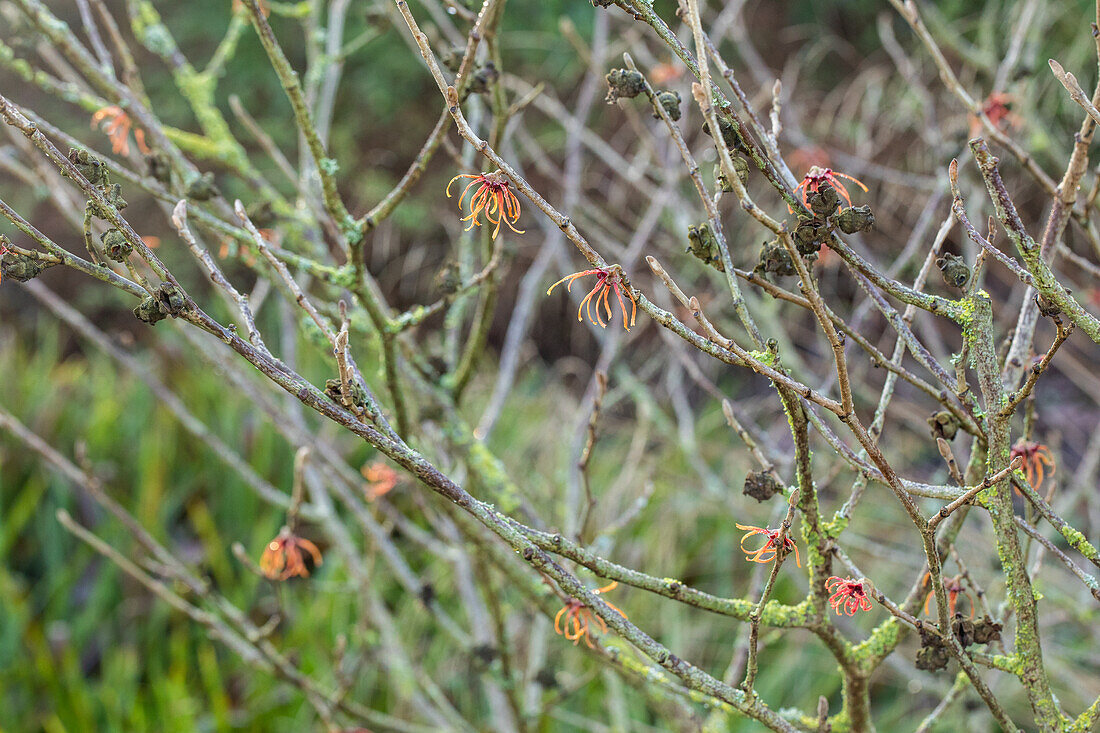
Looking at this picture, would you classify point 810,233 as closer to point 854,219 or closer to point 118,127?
point 854,219

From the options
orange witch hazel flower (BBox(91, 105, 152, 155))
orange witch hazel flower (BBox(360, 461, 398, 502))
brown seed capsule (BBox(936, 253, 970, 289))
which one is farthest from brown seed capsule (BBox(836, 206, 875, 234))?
orange witch hazel flower (BBox(91, 105, 152, 155))

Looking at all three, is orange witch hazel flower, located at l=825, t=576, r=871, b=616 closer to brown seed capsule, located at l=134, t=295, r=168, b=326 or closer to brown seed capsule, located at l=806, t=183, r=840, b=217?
brown seed capsule, located at l=806, t=183, r=840, b=217

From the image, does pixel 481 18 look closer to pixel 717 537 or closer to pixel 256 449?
pixel 717 537

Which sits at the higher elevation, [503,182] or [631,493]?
[631,493]

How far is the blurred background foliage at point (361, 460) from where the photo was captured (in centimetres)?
234

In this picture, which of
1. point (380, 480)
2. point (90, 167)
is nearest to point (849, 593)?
point (90, 167)

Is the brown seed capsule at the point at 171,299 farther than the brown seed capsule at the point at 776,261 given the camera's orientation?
No

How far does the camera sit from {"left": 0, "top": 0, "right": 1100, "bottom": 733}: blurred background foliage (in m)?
2.34

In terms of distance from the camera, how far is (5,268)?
0.66m

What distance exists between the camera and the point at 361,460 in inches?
137

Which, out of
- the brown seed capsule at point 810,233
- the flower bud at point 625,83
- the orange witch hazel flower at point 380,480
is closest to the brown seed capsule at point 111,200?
the flower bud at point 625,83

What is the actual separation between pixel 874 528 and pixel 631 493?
890 mm

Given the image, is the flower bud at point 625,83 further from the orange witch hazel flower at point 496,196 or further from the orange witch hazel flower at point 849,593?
the orange witch hazel flower at point 849,593

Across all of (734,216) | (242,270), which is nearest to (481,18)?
(734,216)
